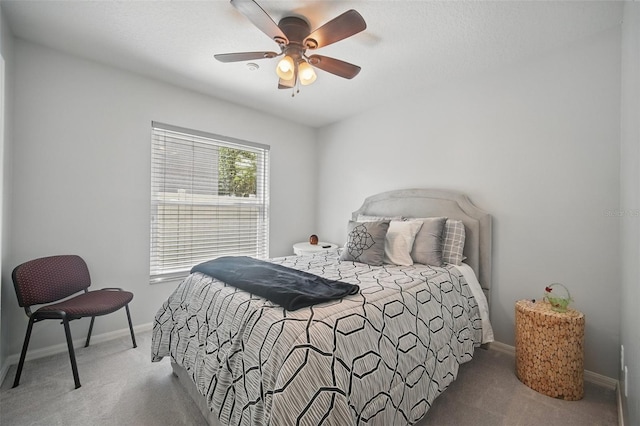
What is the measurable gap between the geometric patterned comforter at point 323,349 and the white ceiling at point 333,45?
1786mm

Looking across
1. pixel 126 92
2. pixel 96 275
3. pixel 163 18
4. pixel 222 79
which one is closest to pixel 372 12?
pixel 163 18

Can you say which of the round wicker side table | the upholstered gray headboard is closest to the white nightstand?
the upholstered gray headboard

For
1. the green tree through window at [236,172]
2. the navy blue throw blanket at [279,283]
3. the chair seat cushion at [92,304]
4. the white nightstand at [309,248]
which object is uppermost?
the green tree through window at [236,172]

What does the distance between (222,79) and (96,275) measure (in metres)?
2.20

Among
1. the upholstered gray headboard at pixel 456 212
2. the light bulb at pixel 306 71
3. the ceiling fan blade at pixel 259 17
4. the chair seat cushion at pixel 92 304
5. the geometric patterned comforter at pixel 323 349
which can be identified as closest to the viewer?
the geometric patterned comforter at pixel 323 349

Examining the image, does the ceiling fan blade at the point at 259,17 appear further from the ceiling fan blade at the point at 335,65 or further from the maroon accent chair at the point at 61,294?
the maroon accent chair at the point at 61,294

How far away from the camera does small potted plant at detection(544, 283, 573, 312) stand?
1.91m

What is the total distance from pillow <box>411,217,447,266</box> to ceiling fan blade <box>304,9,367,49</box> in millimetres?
1672

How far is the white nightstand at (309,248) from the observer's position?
3.54 m

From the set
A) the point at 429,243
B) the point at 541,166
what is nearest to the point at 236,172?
the point at 429,243

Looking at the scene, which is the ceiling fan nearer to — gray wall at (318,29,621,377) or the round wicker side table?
gray wall at (318,29,621,377)

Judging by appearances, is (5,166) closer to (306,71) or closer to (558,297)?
(306,71)

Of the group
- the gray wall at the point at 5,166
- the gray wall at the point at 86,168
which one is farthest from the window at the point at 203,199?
the gray wall at the point at 5,166

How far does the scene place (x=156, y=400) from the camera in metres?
1.74
